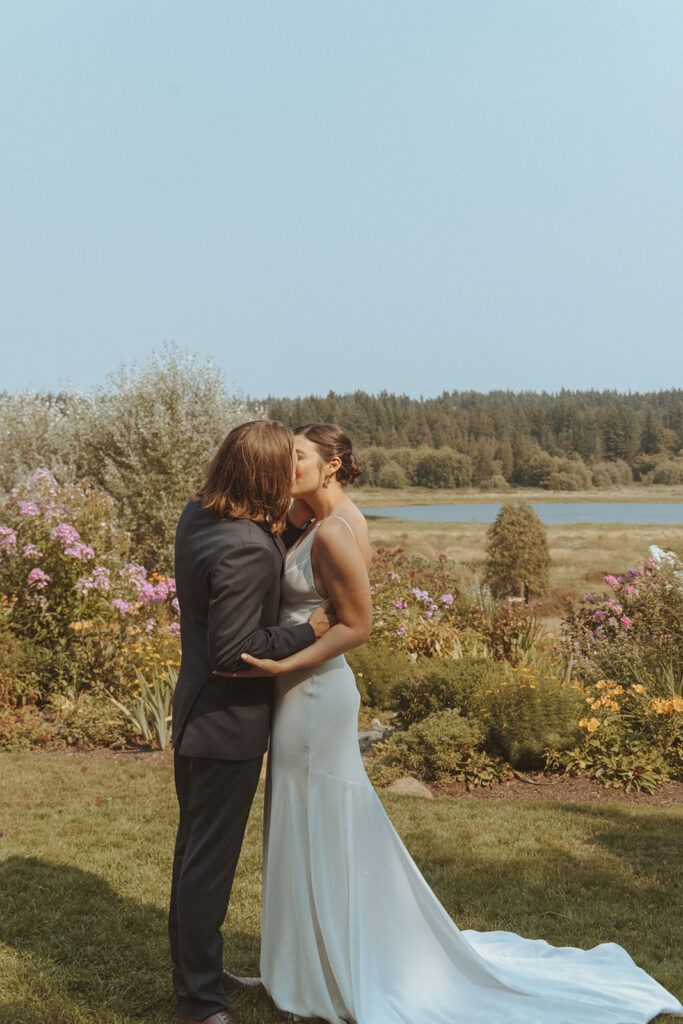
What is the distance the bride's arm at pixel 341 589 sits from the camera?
2.95 m

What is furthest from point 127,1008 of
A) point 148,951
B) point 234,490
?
point 234,490

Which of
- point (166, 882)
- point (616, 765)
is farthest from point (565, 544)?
point (166, 882)

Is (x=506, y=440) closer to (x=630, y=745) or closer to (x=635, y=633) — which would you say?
(x=635, y=633)

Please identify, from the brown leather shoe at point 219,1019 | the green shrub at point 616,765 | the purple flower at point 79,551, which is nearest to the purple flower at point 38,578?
the purple flower at point 79,551

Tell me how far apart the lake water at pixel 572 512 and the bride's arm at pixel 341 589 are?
93.5ft

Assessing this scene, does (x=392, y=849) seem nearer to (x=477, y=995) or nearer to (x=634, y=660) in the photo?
(x=477, y=995)

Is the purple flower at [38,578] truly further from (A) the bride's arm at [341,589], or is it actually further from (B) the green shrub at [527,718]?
(A) the bride's arm at [341,589]

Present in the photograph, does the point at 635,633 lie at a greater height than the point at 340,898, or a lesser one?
lesser

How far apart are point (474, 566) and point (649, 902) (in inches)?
506

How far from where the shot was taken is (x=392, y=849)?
3137 millimetres

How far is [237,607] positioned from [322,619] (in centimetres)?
38

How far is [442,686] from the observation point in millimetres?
7047

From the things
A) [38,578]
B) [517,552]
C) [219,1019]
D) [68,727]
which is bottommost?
[68,727]

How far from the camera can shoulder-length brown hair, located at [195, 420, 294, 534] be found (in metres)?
2.80
